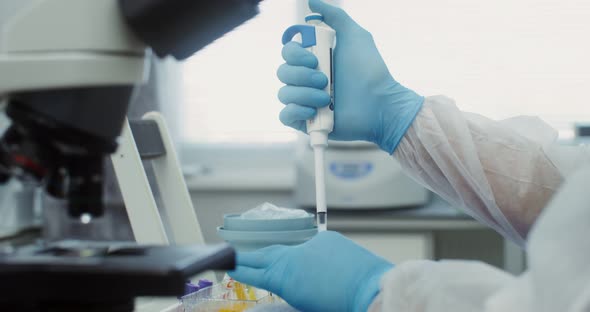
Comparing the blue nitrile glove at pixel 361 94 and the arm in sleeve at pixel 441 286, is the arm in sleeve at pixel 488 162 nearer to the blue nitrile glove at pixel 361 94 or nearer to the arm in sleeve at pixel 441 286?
the blue nitrile glove at pixel 361 94

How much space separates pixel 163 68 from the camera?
2.84 meters

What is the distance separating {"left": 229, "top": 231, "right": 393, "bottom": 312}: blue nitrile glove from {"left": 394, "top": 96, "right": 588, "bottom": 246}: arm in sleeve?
1.14 ft

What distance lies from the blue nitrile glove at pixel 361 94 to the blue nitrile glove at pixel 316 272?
0.38m

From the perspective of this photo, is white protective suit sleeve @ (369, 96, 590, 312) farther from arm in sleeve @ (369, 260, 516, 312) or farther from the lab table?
the lab table

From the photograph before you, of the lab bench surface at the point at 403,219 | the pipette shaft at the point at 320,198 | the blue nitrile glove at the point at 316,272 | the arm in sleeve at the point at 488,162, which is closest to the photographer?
the blue nitrile glove at the point at 316,272

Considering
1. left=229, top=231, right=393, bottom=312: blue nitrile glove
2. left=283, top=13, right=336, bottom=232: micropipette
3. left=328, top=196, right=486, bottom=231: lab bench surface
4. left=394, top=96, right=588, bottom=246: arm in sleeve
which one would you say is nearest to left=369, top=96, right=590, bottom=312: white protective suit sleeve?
left=394, top=96, right=588, bottom=246: arm in sleeve

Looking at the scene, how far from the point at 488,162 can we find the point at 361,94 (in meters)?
0.27

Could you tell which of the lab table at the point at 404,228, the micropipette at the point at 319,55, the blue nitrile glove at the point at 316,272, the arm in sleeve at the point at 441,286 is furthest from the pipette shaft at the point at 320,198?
the lab table at the point at 404,228

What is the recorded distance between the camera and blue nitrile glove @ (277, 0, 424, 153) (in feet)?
3.86

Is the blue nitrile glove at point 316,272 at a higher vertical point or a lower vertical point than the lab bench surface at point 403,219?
higher

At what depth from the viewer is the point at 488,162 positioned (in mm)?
1111

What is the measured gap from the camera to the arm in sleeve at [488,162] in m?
1.09

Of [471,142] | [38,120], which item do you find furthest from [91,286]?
[471,142]

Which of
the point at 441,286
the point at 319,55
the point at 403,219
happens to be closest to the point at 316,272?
the point at 441,286
